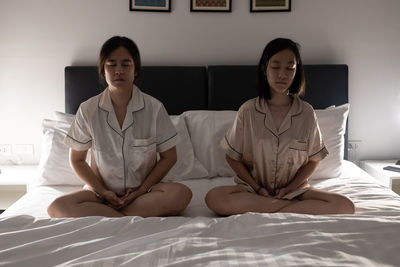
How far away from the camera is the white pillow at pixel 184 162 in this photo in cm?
245

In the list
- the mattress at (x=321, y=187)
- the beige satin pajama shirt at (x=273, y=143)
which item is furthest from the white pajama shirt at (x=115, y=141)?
the beige satin pajama shirt at (x=273, y=143)

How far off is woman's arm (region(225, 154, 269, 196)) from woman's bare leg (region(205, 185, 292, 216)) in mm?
58

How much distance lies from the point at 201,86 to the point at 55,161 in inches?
39.7

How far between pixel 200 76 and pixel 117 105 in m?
0.85

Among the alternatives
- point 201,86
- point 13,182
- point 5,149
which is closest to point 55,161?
point 13,182

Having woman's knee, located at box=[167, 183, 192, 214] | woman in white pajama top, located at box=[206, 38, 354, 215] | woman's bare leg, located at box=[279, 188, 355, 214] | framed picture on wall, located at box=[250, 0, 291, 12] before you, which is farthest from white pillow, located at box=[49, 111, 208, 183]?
framed picture on wall, located at box=[250, 0, 291, 12]

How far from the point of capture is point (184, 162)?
8.12 feet

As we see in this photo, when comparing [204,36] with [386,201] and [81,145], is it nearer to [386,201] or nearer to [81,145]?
[81,145]

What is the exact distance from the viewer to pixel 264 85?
7.09 ft

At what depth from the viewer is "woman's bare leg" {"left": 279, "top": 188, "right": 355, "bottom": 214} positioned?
6.13 feet

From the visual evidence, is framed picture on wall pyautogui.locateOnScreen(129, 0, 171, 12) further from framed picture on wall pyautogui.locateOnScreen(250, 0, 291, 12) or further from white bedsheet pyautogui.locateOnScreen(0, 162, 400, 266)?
white bedsheet pyautogui.locateOnScreen(0, 162, 400, 266)

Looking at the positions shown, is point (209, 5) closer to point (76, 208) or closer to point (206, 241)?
point (76, 208)

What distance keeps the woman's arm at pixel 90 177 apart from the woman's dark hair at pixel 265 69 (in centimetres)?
87

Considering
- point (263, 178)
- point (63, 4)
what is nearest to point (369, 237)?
point (263, 178)
